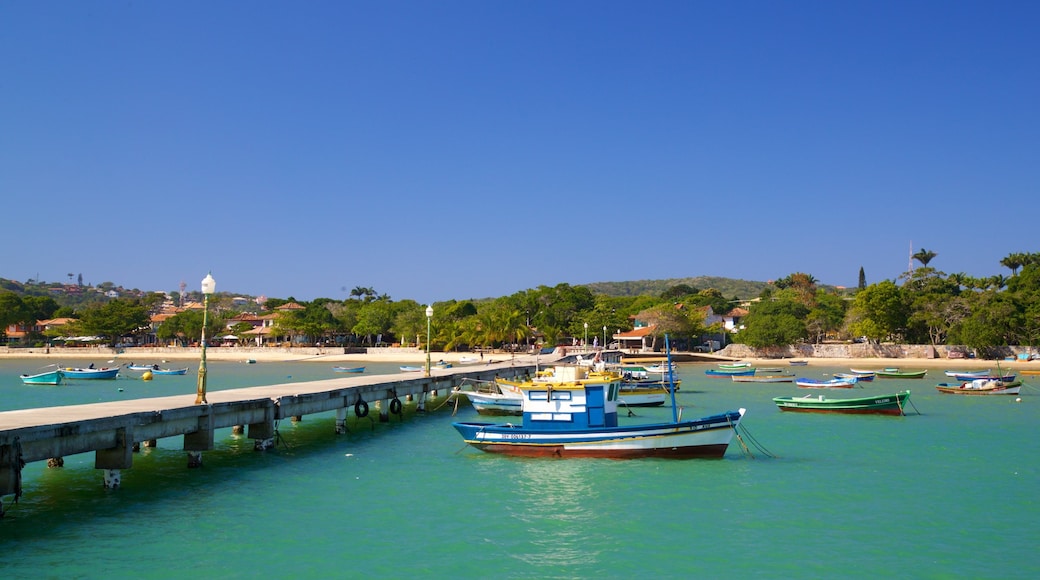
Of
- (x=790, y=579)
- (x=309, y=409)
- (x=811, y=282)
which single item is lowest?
(x=790, y=579)

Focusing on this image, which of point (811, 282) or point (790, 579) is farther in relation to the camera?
point (811, 282)

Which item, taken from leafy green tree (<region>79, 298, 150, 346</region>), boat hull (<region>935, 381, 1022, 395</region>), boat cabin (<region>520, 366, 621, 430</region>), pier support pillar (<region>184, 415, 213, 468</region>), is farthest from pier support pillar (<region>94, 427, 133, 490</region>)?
leafy green tree (<region>79, 298, 150, 346</region>)

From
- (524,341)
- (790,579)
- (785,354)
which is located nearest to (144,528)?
(790,579)

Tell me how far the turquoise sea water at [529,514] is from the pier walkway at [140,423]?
89cm

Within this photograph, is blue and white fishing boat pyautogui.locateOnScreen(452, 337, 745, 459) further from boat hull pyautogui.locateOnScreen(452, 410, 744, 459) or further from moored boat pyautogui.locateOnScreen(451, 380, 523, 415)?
moored boat pyautogui.locateOnScreen(451, 380, 523, 415)

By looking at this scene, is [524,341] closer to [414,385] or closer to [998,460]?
[414,385]

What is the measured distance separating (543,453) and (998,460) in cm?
1501

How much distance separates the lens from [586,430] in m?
23.4

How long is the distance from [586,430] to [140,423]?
40.0 feet

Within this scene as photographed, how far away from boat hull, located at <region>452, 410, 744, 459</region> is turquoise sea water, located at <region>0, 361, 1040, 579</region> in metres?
0.37

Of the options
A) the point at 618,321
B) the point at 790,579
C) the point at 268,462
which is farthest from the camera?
the point at 618,321

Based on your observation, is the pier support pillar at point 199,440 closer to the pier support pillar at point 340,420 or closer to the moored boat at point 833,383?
the pier support pillar at point 340,420

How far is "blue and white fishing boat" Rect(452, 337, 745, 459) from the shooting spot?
2323 centimetres

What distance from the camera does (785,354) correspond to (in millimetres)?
103062
